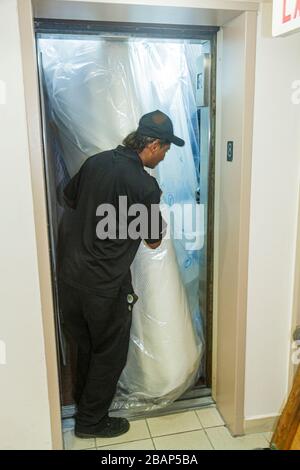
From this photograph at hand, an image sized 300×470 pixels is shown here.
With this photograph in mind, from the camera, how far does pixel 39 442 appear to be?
6.13ft

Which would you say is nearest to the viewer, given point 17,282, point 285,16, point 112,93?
point 285,16

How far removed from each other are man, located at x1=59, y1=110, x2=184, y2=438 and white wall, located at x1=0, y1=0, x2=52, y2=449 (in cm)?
28

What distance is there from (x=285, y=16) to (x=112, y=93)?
3.14 ft

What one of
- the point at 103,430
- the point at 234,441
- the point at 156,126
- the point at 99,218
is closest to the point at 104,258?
the point at 99,218

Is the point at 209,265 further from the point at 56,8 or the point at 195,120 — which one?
the point at 56,8

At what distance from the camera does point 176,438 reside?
2072mm

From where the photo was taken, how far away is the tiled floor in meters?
2.02

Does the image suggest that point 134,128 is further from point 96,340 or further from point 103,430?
point 103,430

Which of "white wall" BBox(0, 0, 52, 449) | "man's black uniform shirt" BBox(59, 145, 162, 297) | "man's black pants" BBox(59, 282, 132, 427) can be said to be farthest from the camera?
"man's black pants" BBox(59, 282, 132, 427)

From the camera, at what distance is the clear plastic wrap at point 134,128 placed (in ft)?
6.50

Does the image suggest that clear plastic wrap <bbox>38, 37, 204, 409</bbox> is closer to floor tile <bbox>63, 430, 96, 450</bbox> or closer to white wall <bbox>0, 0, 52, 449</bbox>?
floor tile <bbox>63, 430, 96, 450</bbox>

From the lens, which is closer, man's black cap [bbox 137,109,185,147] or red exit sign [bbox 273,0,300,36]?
red exit sign [bbox 273,0,300,36]

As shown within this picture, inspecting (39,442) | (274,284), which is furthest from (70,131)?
(39,442)

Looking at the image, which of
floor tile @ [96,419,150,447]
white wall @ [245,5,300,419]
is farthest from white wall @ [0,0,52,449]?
white wall @ [245,5,300,419]
